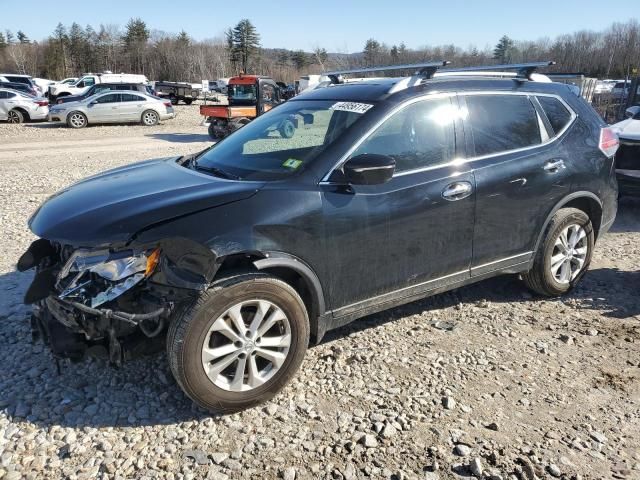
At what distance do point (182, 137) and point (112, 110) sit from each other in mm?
5077

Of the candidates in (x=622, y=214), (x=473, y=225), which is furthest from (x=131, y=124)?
(x=473, y=225)

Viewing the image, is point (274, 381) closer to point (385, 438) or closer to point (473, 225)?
point (385, 438)

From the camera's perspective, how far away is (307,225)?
309cm

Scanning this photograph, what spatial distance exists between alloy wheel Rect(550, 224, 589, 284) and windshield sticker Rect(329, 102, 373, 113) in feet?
6.88

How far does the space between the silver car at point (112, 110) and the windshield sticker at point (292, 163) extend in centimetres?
2055

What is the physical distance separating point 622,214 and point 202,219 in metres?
6.95

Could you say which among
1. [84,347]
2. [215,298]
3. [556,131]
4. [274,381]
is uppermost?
[556,131]

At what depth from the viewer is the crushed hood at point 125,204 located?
284 cm

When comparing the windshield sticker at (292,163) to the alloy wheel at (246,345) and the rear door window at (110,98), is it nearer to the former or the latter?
the alloy wheel at (246,345)

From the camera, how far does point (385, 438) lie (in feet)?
9.29

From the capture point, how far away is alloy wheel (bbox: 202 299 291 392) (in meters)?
2.89

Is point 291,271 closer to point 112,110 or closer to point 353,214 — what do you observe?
point 353,214

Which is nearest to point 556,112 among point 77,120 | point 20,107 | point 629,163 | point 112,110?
point 629,163

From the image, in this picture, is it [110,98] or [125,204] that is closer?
[125,204]
